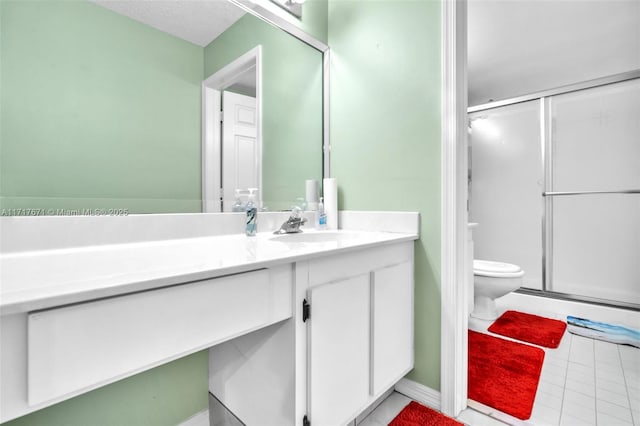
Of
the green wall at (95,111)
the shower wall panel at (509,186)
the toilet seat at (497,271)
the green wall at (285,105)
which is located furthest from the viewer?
the shower wall panel at (509,186)

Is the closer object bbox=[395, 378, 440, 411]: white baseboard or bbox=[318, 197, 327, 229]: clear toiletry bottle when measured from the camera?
bbox=[395, 378, 440, 411]: white baseboard

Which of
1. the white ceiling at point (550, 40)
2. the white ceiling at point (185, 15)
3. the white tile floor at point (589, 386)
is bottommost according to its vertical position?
the white tile floor at point (589, 386)

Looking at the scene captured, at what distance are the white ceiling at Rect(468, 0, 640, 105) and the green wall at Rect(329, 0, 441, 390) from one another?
814 mm

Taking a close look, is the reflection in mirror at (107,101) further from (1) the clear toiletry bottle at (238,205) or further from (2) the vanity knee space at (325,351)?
(2) the vanity knee space at (325,351)

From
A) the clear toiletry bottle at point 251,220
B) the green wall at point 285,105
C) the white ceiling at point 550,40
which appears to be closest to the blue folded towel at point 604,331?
the white ceiling at point 550,40

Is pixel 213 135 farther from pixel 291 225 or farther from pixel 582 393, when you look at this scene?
pixel 582 393

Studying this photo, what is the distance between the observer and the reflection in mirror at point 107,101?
854mm

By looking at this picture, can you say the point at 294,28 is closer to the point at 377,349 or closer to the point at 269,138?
the point at 269,138

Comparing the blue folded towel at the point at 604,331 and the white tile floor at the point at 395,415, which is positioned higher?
the blue folded towel at the point at 604,331

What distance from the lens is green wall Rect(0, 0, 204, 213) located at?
851 millimetres

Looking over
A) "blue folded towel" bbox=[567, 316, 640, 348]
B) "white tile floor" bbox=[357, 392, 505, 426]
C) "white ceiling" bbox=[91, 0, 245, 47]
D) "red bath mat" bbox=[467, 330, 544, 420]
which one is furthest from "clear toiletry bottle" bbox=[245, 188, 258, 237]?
"blue folded towel" bbox=[567, 316, 640, 348]

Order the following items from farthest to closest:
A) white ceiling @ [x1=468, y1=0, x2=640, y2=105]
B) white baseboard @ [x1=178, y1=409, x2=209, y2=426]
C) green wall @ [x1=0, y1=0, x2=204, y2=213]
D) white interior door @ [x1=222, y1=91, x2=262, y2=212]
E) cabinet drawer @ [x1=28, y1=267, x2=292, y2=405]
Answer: white ceiling @ [x1=468, y1=0, x2=640, y2=105] < white interior door @ [x1=222, y1=91, x2=262, y2=212] < white baseboard @ [x1=178, y1=409, x2=209, y2=426] < green wall @ [x1=0, y1=0, x2=204, y2=213] < cabinet drawer @ [x1=28, y1=267, x2=292, y2=405]

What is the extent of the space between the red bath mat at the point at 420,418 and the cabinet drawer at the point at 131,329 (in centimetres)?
88

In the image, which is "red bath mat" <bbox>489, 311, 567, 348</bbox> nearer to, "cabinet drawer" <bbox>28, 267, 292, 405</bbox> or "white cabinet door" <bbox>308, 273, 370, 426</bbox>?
"white cabinet door" <bbox>308, 273, 370, 426</bbox>
